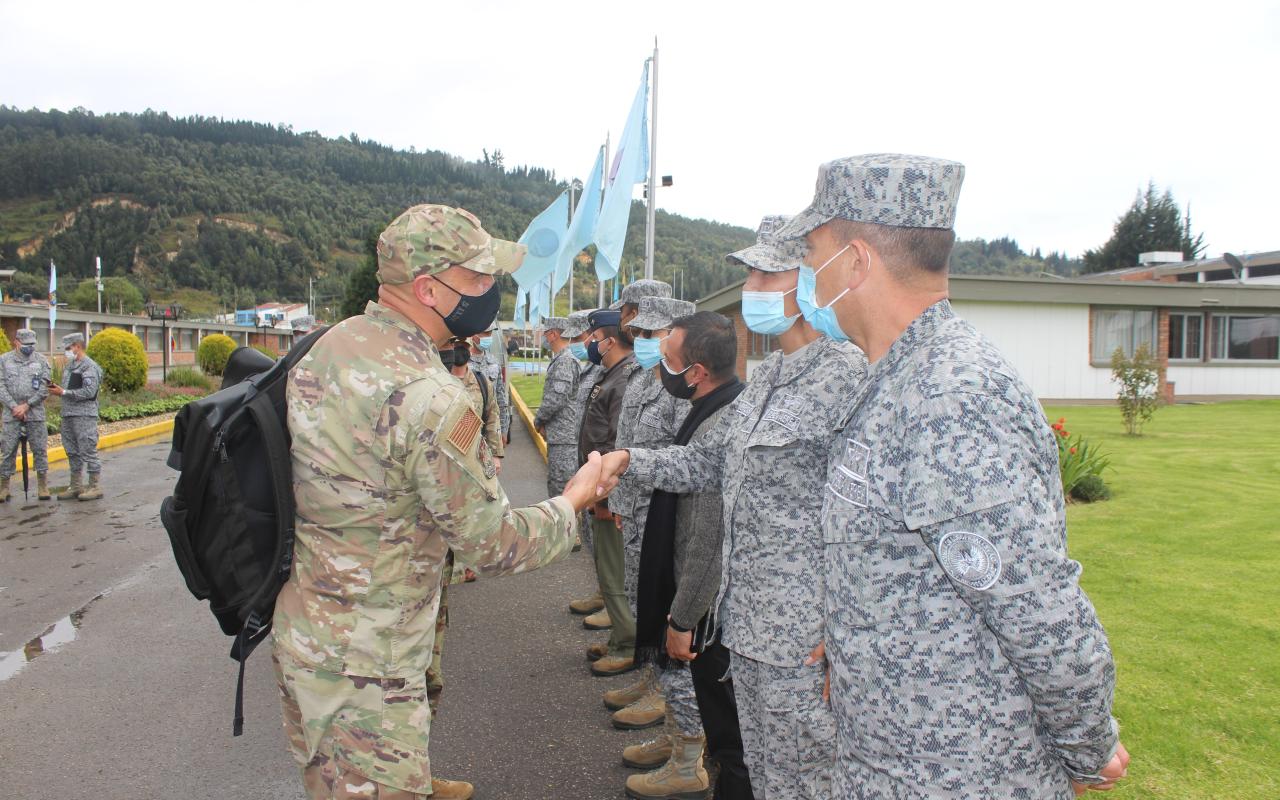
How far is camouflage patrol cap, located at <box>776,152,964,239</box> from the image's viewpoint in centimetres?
153

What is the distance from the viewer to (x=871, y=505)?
1.45 m

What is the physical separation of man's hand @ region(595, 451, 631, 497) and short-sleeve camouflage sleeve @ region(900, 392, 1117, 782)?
1451 mm

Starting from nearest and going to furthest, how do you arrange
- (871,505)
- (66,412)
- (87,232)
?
(871,505), (66,412), (87,232)

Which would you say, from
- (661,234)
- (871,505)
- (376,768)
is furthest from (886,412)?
(661,234)

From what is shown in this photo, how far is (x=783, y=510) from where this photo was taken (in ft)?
7.62

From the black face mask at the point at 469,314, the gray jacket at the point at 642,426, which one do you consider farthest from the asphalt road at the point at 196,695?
the black face mask at the point at 469,314

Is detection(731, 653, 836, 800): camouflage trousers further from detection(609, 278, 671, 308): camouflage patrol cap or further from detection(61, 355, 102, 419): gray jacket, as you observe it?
detection(61, 355, 102, 419): gray jacket

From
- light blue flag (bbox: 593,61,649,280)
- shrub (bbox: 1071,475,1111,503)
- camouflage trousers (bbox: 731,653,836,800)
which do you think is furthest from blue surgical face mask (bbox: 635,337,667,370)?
shrub (bbox: 1071,475,1111,503)

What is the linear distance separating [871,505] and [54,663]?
5441 mm

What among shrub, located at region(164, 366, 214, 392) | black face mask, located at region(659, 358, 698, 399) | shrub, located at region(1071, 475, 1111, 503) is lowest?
shrub, located at region(1071, 475, 1111, 503)

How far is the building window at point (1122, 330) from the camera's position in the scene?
2073 centimetres

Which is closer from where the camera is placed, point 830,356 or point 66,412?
point 830,356

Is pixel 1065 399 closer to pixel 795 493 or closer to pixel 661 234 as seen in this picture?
pixel 795 493

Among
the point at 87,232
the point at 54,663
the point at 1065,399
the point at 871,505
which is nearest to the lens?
the point at 871,505
